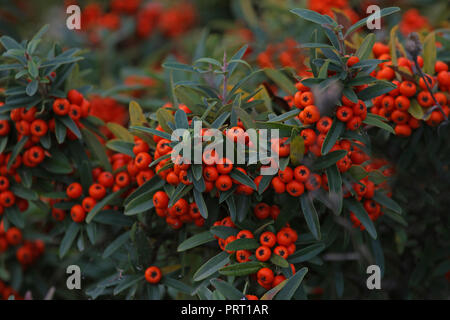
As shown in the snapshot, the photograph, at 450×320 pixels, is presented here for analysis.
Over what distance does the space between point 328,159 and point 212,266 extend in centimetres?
53

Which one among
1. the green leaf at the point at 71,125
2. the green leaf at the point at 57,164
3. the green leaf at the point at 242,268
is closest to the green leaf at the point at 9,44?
the green leaf at the point at 71,125

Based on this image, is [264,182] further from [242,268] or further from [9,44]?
[9,44]

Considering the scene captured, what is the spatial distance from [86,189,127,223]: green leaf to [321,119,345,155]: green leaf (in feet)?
2.68

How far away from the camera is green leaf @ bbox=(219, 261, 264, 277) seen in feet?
5.14

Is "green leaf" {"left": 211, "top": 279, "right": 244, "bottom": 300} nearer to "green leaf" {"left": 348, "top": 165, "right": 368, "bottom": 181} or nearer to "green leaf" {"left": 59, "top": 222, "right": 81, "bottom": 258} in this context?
"green leaf" {"left": 348, "top": 165, "right": 368, "bottom": 181}

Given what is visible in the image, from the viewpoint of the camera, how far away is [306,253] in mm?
1679

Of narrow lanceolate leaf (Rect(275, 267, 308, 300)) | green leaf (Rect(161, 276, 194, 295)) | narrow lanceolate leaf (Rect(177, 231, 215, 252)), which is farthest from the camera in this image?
green leaf (Rect(161, 276, 194, 295))

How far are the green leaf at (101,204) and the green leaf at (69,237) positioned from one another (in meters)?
0.12

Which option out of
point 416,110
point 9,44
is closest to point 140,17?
point 9,44

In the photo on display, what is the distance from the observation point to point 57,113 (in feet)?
6.29

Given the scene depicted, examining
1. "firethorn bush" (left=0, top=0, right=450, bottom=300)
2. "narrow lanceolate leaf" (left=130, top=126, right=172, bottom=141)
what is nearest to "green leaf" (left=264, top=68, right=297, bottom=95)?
"firethorn bush" (left=0, top=0, right=450, bottom=300)

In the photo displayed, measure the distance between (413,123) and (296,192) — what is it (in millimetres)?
574

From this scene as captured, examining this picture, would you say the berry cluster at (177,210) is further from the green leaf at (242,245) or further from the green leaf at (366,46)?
the green leaf at (366,46)

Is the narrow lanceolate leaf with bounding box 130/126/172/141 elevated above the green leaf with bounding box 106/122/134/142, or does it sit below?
below
